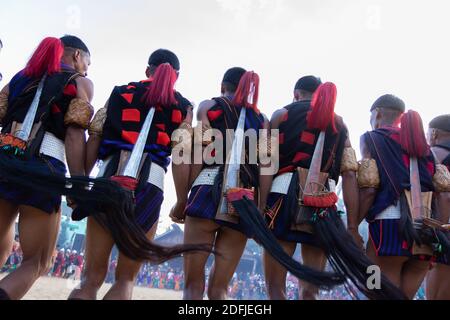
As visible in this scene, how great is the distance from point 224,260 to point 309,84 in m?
1.86

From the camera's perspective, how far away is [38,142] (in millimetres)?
2969

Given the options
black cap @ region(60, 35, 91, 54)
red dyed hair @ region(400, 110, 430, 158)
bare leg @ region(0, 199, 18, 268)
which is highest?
black cap @ region(60, 35, 91, 54)

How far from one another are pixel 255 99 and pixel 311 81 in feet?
2.24

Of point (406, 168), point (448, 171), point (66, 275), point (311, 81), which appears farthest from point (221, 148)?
point (66, 275)

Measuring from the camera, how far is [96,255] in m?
2.74

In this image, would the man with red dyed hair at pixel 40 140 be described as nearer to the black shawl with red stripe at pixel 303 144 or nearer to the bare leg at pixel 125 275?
the bare leg at pixel 125 275

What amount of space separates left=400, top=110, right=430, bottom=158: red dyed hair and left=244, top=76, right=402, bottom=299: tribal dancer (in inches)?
19.1

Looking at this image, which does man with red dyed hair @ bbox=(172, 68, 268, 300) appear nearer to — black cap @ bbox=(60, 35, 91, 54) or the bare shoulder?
the bare shoulder

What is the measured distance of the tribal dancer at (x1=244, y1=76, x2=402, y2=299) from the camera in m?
2.95

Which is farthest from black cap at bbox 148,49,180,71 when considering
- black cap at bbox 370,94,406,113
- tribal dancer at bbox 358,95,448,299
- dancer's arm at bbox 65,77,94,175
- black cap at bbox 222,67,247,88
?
black cap at bbox 370,94,406,113

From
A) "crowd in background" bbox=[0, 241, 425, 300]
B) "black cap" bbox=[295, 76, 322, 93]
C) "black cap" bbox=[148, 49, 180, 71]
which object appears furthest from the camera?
"crowd in background" bbox=[0, 241, 425, 300]

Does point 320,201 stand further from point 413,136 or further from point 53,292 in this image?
point 53,292

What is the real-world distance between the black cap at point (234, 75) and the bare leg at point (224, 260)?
1389 mm

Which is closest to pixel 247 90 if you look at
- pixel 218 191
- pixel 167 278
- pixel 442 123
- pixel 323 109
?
pixel 323 109
